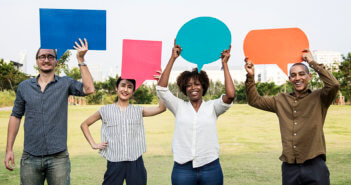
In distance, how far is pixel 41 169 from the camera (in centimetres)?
265

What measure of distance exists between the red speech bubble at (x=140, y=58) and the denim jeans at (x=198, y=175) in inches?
35.3


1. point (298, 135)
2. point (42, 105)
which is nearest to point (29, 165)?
point (42, 105)

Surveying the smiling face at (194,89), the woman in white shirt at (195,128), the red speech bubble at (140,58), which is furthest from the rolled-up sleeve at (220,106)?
the red speech bubble at (140,58)

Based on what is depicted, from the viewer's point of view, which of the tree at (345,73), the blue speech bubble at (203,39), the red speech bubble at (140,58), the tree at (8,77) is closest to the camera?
the blue speech bubble at (203,39)

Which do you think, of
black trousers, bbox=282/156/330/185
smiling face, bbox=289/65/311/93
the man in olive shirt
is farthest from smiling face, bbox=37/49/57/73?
black trousers, bbox=282/156/330/185

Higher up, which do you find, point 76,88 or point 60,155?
point 76,88

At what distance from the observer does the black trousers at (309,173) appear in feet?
8.34

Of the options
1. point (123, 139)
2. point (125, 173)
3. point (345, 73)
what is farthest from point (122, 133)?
point (345, 73)

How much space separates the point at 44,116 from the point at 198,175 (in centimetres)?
129

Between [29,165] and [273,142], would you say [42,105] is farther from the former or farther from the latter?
[273,142]

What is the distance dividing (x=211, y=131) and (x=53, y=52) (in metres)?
1.47

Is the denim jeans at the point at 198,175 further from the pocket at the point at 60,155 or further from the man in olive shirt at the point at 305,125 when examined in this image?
the pocket at the point at 60,155

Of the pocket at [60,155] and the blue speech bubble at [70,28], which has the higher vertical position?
the blue speech bubble at [70,28]

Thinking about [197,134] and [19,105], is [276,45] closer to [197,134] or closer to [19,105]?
[197,134]
